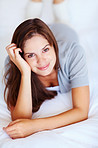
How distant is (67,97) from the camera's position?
1091mm

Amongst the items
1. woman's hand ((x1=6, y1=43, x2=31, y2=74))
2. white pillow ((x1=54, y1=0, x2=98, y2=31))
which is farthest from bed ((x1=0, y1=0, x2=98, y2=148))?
woman's hand ((x1=6, y1=43, x2=31, y2=74))

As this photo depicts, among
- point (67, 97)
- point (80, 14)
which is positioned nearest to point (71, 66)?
point (67, 97)

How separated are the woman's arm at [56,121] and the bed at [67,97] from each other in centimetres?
3

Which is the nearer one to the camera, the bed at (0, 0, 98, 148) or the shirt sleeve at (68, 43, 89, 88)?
the bed at (0, 0, 98, 148)

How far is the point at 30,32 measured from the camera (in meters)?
0.89

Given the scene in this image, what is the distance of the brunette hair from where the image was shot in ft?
2.93

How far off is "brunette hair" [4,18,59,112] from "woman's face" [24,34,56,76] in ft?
0.06

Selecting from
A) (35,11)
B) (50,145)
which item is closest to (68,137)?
(50,145)

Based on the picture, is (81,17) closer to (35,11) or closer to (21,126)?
(35,11)

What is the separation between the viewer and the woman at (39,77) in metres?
0.88

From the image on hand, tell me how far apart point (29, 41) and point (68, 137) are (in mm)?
394

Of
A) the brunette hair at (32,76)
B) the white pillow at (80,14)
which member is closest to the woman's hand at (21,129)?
the brunette hair at (32,76)

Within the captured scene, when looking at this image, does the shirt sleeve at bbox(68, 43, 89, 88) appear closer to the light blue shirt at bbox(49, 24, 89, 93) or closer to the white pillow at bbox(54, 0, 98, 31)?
the light blue shirt at bbox(49, 24, 89, 93)

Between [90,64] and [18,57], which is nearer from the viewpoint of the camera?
[18,57]
